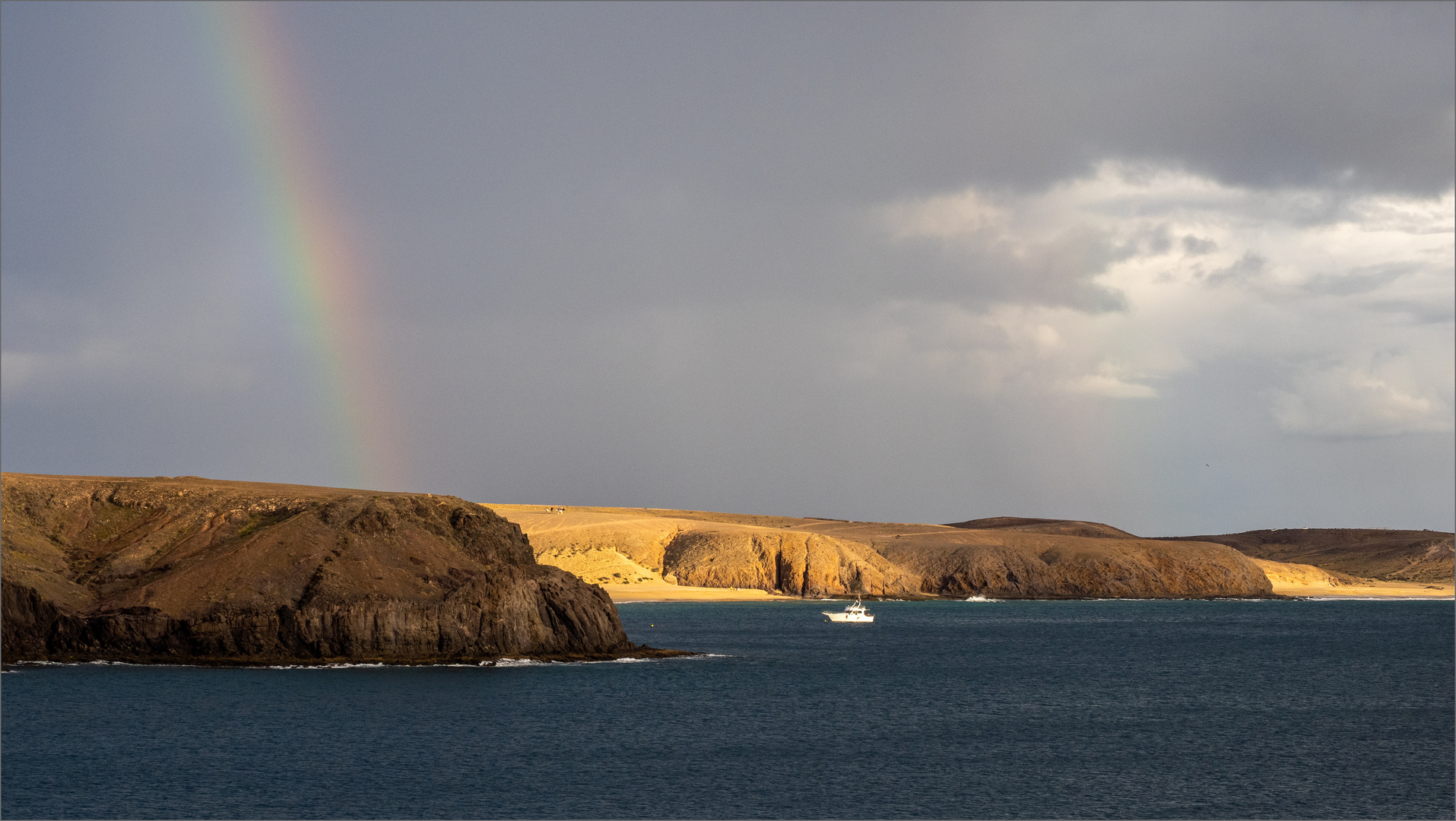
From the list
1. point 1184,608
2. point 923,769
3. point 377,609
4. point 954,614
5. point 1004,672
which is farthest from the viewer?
point 1184,608

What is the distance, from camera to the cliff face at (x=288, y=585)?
81312mm

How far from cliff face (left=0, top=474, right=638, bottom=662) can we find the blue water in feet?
13.2

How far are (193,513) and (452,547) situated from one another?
65.6 ft

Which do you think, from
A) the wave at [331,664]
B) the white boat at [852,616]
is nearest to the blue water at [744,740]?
the wave at [331,664]

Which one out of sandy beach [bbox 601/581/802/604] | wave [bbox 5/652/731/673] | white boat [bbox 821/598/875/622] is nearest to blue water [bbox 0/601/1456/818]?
wave [bbox 5/652/731/673]

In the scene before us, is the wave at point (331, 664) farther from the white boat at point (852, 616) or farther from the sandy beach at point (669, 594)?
the sandy beach at point (669, 594)

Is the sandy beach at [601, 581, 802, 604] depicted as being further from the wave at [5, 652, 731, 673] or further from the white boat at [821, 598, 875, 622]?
the wave at [5, 652, 731, 673]

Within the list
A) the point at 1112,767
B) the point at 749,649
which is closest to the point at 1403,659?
the point at 749,649

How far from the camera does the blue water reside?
145 feet

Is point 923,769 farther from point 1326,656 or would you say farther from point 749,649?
point 1326,656

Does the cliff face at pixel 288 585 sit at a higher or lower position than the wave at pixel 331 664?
higher

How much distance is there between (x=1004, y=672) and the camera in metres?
87.2

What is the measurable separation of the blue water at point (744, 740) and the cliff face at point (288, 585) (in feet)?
13.2

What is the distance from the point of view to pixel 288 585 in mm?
82500
